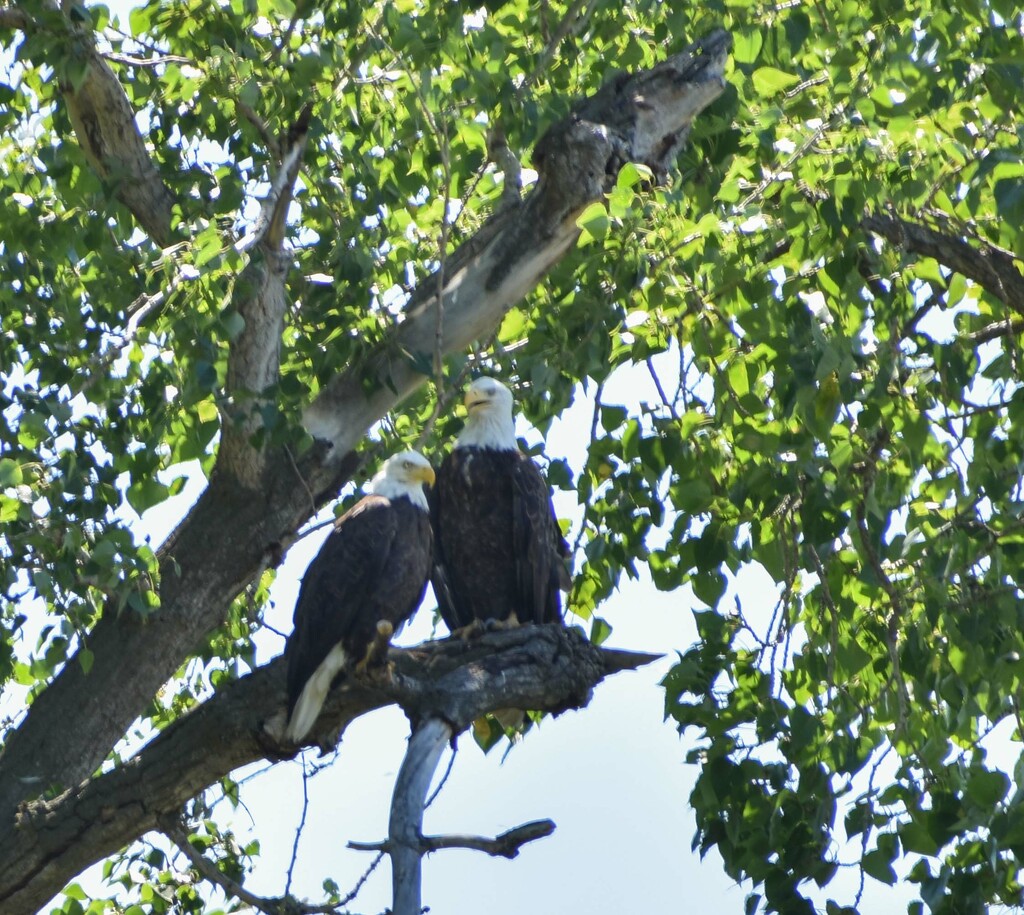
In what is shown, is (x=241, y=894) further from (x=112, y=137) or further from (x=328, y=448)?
(x=112, y=137)

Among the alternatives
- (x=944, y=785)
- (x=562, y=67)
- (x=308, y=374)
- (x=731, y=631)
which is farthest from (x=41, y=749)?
(x=562, y=67)

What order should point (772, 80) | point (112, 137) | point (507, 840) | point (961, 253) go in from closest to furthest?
point (507, 840) → point (772, 80) → point (961, 253) → point (112, 137)

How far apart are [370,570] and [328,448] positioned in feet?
2.08

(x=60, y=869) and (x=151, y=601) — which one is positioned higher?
(x=151, y=601)

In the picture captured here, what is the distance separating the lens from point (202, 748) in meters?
3.28

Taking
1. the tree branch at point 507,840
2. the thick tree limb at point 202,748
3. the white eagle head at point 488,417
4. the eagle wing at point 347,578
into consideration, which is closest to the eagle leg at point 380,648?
the thick tree limb at point 202,748

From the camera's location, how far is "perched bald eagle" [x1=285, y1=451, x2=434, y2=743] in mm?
4105

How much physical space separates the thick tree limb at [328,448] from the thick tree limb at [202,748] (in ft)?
0.48

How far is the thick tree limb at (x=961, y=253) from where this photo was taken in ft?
10.9

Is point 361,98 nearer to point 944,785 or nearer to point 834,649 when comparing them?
point 834,649

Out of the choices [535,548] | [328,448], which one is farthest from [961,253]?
[535,548]

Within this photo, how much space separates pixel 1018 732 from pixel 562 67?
228 cm

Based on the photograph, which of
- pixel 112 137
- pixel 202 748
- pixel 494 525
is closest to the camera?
pixel 202 748

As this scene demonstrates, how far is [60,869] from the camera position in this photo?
3.29 m
